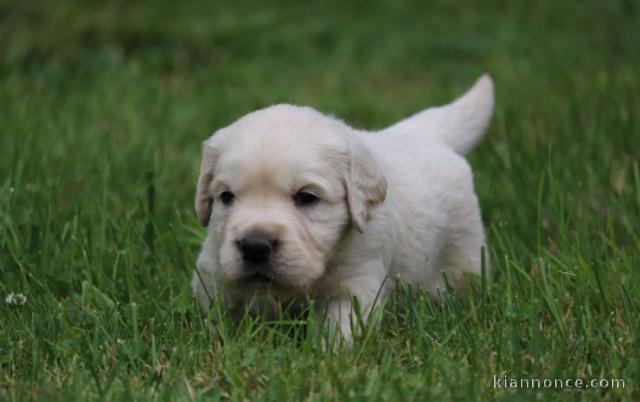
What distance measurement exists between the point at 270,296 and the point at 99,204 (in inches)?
65.5

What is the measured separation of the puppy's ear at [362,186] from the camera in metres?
3.81

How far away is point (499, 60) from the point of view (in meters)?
9.23

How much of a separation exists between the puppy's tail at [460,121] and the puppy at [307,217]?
61 cm

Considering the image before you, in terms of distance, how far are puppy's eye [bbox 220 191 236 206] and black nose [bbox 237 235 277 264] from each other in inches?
10.5

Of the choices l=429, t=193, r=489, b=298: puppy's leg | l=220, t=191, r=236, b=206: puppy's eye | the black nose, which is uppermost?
l=220, t=191, r=236, b=206: puppy's eye

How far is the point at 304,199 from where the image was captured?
378 centimetres

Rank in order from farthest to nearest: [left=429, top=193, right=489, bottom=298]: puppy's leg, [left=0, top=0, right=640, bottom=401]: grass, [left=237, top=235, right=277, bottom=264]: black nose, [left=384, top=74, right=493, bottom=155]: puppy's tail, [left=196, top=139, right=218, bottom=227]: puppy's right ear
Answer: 1. [left=384, top=74, right=493, bottom=155]: puppy's tail
2. [left=429, top=193, right=489, bottom=298]: puppy's leg
3. [left=196, top=139, right=218, bottom=227]: puppy's right ear
4. [left=237, top=235, right=277, bottom=264]: black nose
5. [left=0, top=0, right=640, bottom=401]: grass

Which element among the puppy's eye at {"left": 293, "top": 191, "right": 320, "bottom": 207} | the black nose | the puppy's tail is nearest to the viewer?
the black nose

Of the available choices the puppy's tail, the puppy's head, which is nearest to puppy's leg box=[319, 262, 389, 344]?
the puppy's head

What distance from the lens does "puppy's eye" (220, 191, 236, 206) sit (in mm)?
3844

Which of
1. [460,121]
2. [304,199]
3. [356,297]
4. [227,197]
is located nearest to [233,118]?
[460,121]

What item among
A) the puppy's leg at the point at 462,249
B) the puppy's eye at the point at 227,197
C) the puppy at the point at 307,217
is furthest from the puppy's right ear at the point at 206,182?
the puppy's leg at the point at 462,249

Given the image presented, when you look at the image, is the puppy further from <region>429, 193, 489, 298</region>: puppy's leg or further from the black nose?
<region>429, 193, 489, 298</region>: puppy's leg

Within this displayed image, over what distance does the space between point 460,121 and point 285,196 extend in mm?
1612
